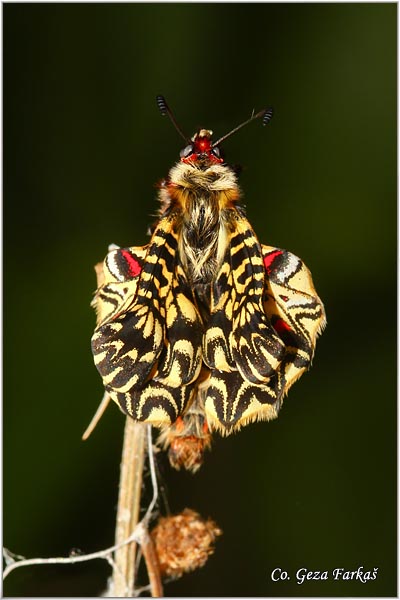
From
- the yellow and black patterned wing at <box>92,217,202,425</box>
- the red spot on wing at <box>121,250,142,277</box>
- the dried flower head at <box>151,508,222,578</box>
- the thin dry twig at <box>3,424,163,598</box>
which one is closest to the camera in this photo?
the yellow and black patterned wing at <box>92,217,202,425</box>

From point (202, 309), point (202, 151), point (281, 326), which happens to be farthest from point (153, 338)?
point (202, 151)

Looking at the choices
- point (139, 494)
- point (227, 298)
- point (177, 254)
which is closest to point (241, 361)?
point (227, 298)

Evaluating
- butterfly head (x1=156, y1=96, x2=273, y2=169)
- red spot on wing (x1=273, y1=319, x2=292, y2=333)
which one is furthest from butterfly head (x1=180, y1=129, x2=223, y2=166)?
red spot on wing (x1=273, y1=319, x2=292, y2=333)

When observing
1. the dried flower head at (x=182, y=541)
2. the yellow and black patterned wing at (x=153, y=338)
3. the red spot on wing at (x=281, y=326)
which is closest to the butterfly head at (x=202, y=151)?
the yellow and black patterned wing at (x=153, y=338)

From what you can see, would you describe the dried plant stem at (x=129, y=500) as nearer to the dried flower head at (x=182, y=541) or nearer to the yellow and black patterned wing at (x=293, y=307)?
the dried flower head at (x=182, y=541)

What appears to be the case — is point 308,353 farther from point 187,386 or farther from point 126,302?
point 126,302

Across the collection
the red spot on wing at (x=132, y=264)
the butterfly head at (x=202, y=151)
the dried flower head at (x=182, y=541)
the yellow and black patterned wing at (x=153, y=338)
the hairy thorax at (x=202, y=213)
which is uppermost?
the butterfly head at (x=202, y=151)

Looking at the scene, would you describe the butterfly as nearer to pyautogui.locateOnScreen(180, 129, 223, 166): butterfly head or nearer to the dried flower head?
pyautogui.locateOnScreen(180, 129, 223, 166): butterfly head
